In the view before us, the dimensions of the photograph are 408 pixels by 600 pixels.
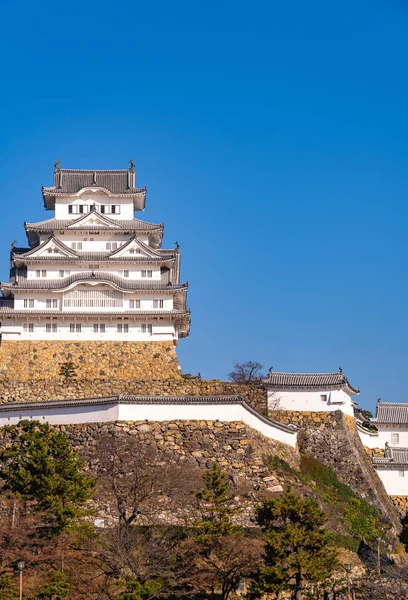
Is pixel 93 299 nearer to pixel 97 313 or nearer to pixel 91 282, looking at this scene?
pixel 91 282

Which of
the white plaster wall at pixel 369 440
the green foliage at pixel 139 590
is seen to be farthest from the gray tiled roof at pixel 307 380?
the green foliage at pixel 139 590

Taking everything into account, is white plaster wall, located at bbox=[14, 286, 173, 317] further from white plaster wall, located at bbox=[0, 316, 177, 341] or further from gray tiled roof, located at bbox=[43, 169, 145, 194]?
gray tiled roof, located at bbox=[43, 169, 145, 194]

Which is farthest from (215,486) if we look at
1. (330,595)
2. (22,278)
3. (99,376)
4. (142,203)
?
(142,203)

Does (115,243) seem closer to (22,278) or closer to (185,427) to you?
(22,278)

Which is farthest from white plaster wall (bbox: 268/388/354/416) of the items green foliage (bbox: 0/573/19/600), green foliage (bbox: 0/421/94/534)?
green foliage (bbox: 0/573/19/600)

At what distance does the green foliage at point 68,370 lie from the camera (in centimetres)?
4125

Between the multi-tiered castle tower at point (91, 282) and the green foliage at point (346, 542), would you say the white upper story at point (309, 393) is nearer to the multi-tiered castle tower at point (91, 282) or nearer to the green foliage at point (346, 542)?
the multi-tiered castle tower at point (91, 282)

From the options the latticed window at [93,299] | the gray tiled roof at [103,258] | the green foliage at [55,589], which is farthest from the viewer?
the gray tiled roof at [103,258]

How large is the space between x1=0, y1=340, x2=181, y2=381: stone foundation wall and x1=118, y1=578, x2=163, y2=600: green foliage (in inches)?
656

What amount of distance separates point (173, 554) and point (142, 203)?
23.8 meters

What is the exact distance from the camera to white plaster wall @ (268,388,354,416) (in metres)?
40.6

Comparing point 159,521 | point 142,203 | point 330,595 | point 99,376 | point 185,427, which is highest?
point 142,203

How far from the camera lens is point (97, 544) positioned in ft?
92.2

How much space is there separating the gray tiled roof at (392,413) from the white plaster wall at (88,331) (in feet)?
30.4
